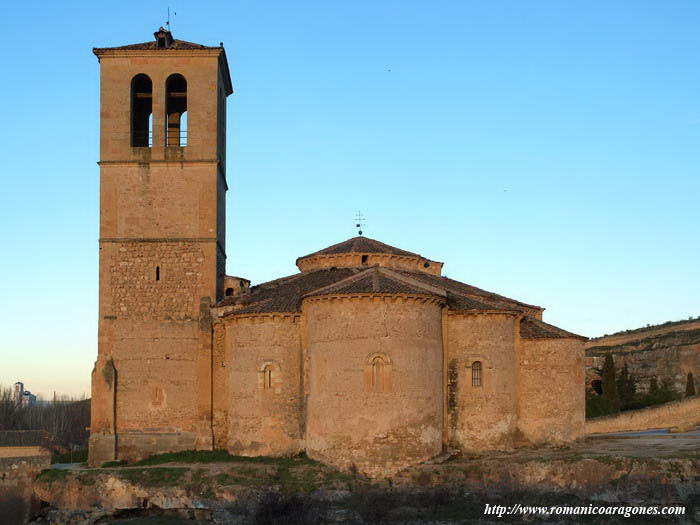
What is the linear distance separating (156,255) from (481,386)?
1165 cm

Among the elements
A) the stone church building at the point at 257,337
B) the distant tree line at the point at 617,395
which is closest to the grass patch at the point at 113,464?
the stone church building at the point at 257,337

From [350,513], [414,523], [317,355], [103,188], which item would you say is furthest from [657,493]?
[103,188]

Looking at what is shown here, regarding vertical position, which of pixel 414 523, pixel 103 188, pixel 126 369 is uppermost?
pixel 103 188

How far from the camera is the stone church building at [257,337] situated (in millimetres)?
23422

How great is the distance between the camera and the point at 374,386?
23.2 metres

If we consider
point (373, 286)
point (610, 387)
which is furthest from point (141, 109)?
point (610, 387)

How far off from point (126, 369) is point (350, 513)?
10269 millimetres

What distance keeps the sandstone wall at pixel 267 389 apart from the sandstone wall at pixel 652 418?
17.3 meters

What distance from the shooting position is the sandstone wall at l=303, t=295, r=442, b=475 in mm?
22969

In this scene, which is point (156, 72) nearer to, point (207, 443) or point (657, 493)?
point (207, 443)

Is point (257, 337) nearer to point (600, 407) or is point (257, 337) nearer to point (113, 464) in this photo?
point (113, 464)

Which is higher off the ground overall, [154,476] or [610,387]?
[610,387]

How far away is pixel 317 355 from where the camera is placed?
24203 millimetres

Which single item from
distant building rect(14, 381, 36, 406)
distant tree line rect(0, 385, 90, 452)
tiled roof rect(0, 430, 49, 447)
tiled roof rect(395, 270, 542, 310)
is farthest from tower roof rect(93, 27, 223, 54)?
distant building rect(14, 381, 36, 406)
